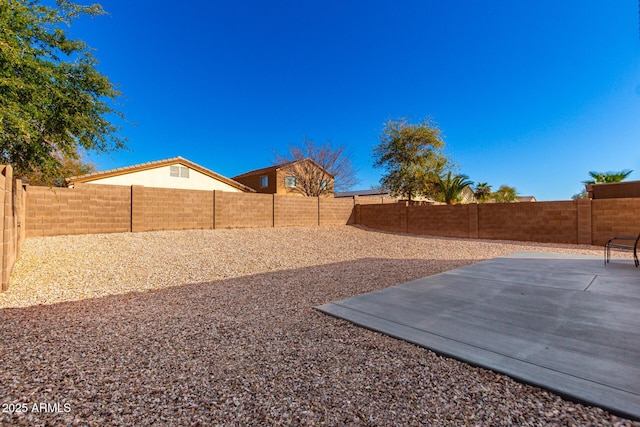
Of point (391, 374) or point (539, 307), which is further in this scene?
point (539, 307)

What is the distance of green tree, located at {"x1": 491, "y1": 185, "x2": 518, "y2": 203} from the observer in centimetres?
2685

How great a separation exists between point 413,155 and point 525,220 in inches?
352

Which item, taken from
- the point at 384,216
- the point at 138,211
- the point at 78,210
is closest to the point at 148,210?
the point at 138,211

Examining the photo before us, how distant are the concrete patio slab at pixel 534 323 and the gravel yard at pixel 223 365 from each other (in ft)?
0.69

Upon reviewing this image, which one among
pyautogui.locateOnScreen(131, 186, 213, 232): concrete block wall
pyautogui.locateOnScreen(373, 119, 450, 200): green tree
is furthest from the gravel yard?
pyautogui.locateOnScreen(373, 119, 450, 200): green tree

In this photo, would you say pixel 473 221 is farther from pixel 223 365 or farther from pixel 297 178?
pixel 297 178

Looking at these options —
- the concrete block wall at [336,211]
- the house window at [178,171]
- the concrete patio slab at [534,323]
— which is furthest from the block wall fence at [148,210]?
the concrete patio slab at [534,323]

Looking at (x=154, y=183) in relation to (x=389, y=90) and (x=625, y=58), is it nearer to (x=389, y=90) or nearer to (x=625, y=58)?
(x=389, y=90)

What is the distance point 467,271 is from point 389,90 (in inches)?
583

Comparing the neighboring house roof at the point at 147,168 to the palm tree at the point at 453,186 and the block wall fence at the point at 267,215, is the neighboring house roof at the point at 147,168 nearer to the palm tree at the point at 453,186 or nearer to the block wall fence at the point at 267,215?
the block wall fence at the point at 267,215

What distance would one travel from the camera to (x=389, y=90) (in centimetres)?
1806

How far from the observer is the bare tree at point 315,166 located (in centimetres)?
2519

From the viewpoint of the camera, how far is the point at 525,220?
12.7 m

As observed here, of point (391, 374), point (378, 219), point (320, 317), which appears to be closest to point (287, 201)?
point (378, 219)
